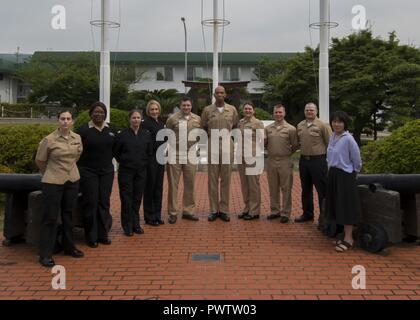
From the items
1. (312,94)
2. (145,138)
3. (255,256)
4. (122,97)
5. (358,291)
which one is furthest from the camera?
(122,97)

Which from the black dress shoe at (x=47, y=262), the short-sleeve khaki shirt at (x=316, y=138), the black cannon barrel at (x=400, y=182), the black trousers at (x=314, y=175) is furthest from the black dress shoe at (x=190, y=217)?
the black cannon barrel at (x=400, y=182)

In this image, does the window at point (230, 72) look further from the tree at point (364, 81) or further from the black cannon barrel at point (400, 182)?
the black cannon barrel at point (400, 182)

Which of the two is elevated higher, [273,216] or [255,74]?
[255,74]

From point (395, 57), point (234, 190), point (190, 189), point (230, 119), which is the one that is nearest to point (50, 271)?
point (190, 189)

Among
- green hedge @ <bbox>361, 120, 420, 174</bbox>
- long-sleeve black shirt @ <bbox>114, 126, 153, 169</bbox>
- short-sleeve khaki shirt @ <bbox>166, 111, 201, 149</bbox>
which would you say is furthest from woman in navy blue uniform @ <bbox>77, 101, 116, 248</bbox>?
green hedge @ <bbox>361, 120, 420, 174</bbox>

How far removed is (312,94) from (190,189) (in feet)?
53.6

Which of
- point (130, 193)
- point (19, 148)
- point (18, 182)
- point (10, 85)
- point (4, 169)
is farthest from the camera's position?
point (10, 85)

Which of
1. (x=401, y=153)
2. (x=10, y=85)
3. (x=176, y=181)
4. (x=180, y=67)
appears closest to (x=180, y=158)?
(x=176, y=181)

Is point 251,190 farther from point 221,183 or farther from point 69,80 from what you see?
point 69,80

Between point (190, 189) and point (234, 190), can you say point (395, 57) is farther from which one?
point (190, 189)

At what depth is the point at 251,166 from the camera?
721cm

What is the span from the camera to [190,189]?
7.30 metres

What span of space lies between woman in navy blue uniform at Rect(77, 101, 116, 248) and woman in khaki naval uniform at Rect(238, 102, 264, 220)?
6.89 ft

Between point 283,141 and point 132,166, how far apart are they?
7.29 feet
